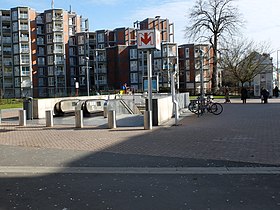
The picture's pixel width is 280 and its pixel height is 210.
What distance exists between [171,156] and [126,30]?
83665 mm

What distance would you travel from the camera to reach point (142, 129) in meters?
13.7

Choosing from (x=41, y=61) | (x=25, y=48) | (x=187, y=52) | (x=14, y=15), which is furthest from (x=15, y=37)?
(x=187, y=52)

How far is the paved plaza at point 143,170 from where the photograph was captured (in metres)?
5.24

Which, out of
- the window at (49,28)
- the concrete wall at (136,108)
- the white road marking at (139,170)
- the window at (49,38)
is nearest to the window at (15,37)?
the window at (49,38)

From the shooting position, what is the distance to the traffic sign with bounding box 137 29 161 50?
14.7 metres

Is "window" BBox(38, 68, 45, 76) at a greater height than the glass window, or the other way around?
the glass window

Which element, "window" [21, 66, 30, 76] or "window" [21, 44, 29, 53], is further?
"window" [21, 44, 29, 53]

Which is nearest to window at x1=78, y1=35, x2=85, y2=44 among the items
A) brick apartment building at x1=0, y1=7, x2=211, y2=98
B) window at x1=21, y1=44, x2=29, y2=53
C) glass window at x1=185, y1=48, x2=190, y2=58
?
brick apartment building at x1=0, y1=7, x2=211, y2=98

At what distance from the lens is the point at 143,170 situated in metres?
7.28

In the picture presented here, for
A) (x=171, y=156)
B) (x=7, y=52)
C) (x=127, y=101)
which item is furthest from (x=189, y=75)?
(x=171, y=156)

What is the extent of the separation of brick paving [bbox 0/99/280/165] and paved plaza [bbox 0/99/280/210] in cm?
2

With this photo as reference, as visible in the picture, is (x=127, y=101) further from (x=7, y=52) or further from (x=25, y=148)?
(x=7, y=52)

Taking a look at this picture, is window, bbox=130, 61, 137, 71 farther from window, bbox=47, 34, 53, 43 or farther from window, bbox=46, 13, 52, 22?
window, bbox=46, 13, 52, 22

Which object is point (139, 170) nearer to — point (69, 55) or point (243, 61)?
point (243, 61)
